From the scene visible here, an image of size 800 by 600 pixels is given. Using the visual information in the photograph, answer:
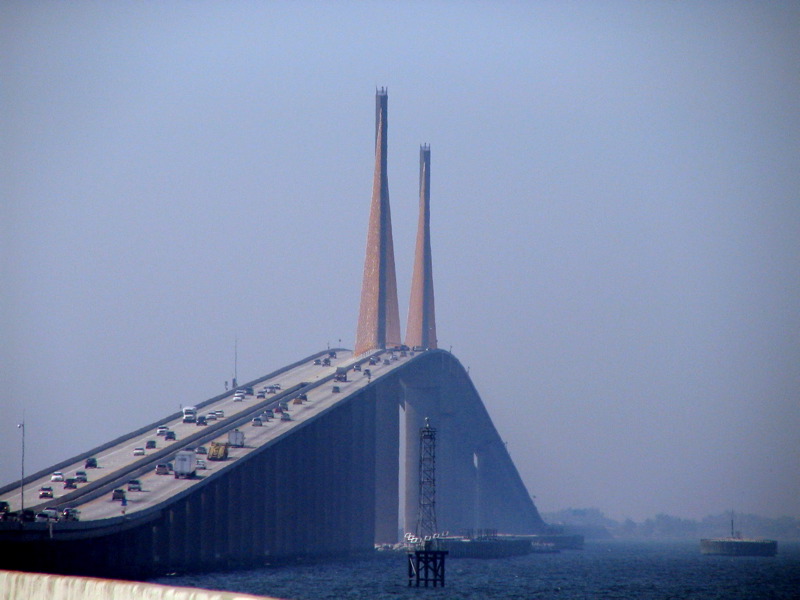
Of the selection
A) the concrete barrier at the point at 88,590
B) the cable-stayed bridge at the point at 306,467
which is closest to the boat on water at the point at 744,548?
the cable-stayed bridge at the point at 306,467

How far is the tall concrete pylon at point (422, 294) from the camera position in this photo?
6649 inches

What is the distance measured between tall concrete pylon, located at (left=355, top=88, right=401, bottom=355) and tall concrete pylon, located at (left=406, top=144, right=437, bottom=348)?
48.8 feet

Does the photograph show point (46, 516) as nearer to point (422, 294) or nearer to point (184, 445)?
point (184, 445)

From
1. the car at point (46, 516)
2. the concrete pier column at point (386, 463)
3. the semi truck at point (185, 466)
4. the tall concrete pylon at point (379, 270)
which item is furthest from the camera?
the tall concrete pylon at point (379, 270)

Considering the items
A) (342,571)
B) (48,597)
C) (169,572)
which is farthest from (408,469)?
(48,597)

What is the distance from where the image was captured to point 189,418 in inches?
4417

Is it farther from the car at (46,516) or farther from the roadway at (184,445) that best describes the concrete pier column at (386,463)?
the car at (46,516)

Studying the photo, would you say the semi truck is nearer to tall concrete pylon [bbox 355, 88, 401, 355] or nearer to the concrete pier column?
the concrete pier column

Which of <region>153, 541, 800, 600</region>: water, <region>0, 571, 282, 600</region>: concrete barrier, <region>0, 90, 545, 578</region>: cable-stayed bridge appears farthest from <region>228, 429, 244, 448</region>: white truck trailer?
<region>0, 571, 282, 600</region>: concrete barrier

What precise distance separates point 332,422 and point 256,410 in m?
7.73

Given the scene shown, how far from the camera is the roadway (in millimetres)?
75250

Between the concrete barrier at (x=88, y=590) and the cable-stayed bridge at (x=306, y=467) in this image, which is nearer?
the concrete barrier at (x=88, y=590)

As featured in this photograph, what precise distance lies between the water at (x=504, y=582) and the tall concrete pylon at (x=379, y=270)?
3379 cm

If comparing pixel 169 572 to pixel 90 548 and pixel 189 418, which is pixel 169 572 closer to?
pixel 90 548
